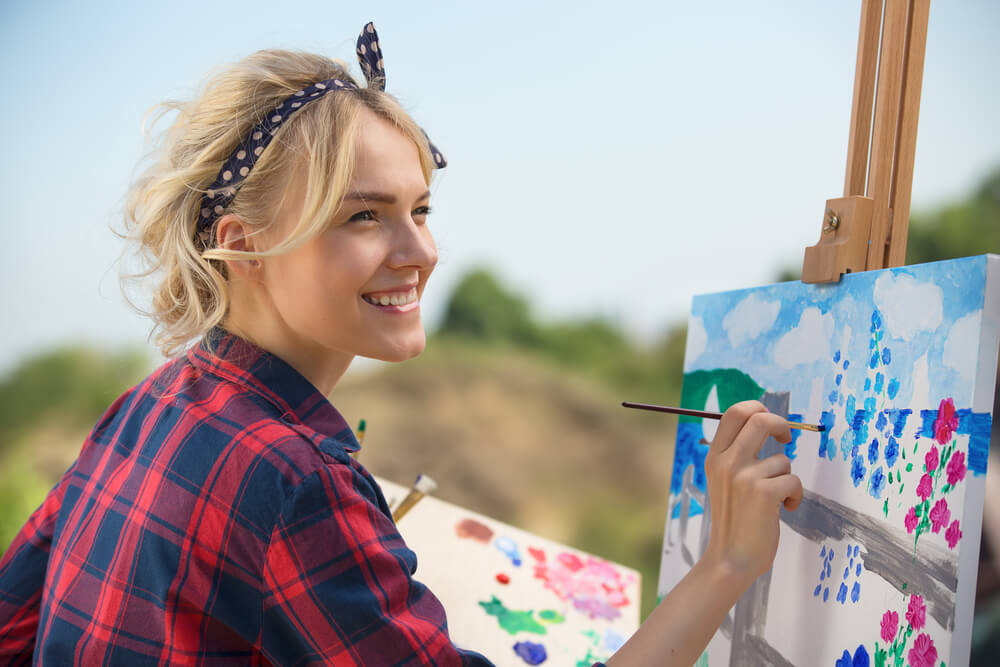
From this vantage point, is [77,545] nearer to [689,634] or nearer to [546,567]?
[689,634]

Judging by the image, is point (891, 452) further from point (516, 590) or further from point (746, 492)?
point (516, 590)

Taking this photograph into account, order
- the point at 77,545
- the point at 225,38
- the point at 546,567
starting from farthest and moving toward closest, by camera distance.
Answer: the point at 225,38, the point at 546,567, the point at 77,545

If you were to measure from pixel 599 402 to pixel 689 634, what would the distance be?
4443 millimetres

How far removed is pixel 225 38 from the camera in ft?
14.3

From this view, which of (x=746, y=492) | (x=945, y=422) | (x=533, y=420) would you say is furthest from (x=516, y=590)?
(x=533, y=420)

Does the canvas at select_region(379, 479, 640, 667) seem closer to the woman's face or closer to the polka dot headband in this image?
the woman's face

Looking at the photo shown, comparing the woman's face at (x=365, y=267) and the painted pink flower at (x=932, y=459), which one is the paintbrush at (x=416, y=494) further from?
the painted pink flower at (x=932, y=459)

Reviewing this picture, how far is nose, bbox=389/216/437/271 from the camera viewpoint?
0.95 m

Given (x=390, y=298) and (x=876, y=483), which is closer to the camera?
(x=876, y=483)

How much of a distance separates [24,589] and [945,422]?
1.17m

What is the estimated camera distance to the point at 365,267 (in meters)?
0.92

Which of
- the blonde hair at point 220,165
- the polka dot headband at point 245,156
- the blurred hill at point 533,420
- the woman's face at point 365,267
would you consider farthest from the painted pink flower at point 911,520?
the blurred hill at point 533,420

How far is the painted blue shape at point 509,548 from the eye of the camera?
1.57m

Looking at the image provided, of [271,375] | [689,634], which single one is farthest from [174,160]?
[689,634]
